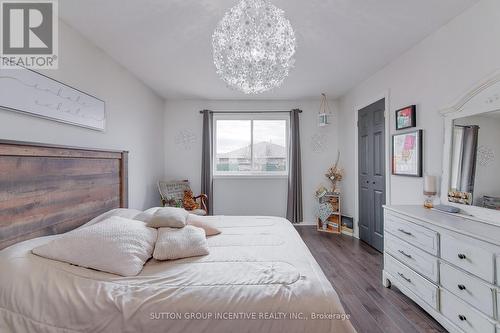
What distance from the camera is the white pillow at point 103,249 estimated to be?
4.13ft

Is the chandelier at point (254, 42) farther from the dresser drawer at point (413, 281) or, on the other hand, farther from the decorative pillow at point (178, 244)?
the dresser drawer at point (413, 281)

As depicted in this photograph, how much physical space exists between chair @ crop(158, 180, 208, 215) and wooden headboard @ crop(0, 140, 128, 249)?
1301 millimetres

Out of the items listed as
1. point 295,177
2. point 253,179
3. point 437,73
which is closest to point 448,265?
point 437,73

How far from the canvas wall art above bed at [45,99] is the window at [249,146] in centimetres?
241

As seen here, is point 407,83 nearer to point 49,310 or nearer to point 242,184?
point 242,184

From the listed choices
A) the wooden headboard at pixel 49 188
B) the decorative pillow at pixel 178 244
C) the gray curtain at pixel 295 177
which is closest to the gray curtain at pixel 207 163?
the gray curtain at pixel 295 177

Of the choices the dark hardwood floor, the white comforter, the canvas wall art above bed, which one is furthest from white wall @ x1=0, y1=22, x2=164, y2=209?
the dark hardwood floor

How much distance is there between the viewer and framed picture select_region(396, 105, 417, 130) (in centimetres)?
253

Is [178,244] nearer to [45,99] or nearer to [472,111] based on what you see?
[45,99]

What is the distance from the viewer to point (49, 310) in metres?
1.05

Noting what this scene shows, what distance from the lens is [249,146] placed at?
4500 mm

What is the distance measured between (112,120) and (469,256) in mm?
3524

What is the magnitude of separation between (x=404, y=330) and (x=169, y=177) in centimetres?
401

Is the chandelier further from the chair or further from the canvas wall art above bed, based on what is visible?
the chair
